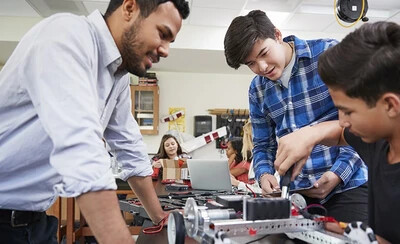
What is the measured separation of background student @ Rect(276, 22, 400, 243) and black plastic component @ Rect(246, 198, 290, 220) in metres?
0.19

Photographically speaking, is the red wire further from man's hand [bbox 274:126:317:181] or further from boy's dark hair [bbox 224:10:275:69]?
boy's dark hair [bbox 224:10:275:69]

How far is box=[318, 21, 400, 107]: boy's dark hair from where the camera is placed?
655 millimetres

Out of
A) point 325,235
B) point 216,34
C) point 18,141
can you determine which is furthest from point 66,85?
point 216,34

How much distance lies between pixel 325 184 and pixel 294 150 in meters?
0.26

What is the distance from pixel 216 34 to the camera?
3992 millimetres

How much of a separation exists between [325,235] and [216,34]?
356 cm

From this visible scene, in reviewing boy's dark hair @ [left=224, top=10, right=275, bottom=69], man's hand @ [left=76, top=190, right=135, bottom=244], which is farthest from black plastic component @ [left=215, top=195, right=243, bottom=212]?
boy's dark hair @ [left=224, top=10, right=275, bottom=69]

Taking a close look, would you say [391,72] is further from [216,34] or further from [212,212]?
[216,34]

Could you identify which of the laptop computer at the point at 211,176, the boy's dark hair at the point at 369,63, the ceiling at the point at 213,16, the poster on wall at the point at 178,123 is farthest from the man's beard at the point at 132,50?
the poster on wall at the point at 178,123

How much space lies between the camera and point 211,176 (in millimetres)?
2439

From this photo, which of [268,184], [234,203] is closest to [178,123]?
[268,184]

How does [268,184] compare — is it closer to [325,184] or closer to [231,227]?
[325,184]

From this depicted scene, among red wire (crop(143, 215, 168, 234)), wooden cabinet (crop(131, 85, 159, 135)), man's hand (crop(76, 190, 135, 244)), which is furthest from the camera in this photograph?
wooden cabinet (crop(131, 85, 159, 135))

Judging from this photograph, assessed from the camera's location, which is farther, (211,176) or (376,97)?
(211,176)
